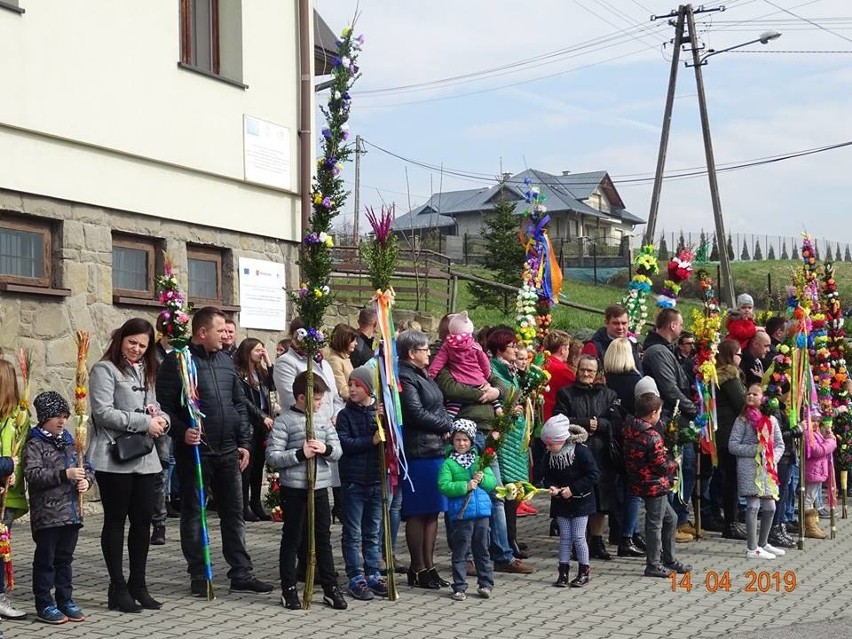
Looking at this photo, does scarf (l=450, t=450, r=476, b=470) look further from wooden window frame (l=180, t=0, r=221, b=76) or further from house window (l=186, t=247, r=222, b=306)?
wooden window frame (l=180, t=0, r=221, b=76)

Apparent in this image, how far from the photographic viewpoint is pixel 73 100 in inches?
473

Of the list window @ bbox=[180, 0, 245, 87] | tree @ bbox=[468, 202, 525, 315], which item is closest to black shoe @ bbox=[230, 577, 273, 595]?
window @ bbox=[180, 0, 245, 87]

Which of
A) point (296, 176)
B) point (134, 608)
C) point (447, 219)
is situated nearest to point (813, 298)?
point (296, 176)

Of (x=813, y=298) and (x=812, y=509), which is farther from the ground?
(x=813, y=298)

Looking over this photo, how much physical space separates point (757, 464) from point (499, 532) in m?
2.51

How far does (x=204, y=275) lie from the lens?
14.0 metres

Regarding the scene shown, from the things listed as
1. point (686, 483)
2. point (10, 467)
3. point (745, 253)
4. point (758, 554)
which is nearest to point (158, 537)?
point (10, 467)

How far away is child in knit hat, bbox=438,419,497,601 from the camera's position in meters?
8.66

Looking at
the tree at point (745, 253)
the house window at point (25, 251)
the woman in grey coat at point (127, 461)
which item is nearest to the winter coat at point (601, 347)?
the woman in grey coat at point (127, 461)

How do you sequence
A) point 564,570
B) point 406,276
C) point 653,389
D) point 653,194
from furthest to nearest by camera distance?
point 653,194 → point 406,276 → point 653,389 → point 564,570

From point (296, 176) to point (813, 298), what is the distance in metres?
6.35

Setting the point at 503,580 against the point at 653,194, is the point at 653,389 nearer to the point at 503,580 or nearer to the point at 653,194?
the point at 503,580

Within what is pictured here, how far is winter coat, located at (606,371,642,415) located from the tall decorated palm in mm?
3285
